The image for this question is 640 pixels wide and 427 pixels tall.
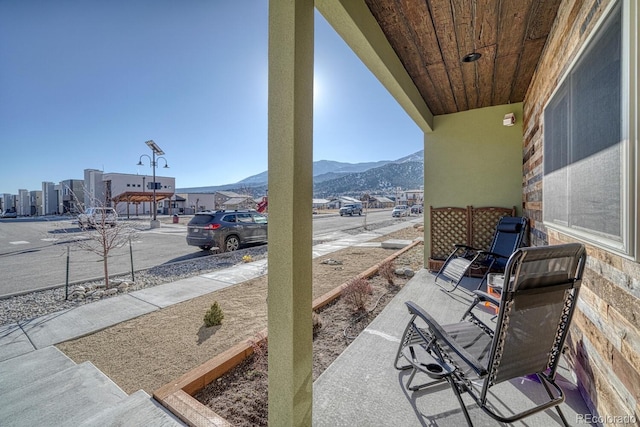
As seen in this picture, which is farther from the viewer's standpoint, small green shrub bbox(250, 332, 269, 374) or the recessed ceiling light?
the recessed ceiling light

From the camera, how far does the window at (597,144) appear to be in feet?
4.10

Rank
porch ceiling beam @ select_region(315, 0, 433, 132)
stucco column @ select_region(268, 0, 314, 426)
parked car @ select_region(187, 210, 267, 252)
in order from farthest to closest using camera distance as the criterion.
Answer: parked car @ select_region(187, 210, 267, 252) → porch ceiling beam @ select_region(315, 0, 433, 132) → stucco column @ select_region(268, 0, 314, 426)

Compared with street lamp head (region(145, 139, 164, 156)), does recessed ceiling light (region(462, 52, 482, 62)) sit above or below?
below

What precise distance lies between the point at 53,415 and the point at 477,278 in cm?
555

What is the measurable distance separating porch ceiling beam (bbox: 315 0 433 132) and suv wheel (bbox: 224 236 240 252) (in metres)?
6.18

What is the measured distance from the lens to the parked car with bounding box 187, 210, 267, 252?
24.5 feet

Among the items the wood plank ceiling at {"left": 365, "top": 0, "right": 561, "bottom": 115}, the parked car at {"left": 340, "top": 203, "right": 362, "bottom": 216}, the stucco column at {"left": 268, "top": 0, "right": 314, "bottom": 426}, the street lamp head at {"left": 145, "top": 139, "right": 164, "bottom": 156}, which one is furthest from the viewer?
the parked car at {"left": 340, "top": 203, "right": 362, "bottom": 216}

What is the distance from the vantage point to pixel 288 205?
4.28 feet

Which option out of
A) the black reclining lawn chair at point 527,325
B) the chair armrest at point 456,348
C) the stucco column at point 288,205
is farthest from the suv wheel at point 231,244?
the black reclining lawn chair at point 527,325

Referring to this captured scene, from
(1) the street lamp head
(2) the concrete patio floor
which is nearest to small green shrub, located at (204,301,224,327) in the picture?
(2) the concrete patio floor

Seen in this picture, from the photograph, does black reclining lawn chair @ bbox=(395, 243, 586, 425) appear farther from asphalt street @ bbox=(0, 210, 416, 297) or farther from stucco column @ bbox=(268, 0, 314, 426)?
asphalt street @ bbox=(0, 210, 416, 297)

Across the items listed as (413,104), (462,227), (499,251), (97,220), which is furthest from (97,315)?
(462,227)

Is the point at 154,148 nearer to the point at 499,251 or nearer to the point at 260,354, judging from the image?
the point at 260,354

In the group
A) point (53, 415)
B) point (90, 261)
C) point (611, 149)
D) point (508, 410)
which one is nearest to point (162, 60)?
point (90, 261)
